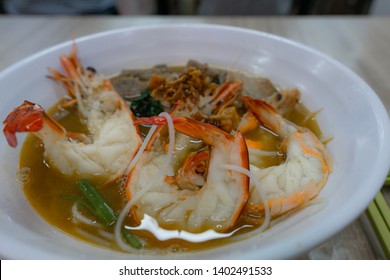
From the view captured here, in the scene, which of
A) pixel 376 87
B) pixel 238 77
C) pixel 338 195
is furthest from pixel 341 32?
pixel 338 195

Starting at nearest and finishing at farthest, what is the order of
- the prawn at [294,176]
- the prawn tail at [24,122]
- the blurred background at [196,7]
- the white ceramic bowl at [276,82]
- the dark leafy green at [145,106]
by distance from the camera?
the white ceramic bowl at [276,82], the prawn tail at [24,122], the prawn at [294,176], the dark leafy green at [145,106], the blurred background at [196,7]

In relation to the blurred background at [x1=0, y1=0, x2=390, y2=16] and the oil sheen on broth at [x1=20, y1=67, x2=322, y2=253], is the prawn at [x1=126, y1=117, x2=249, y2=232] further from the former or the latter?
the blurred background at [x1=0, y1=0, x2=390, y2=16]

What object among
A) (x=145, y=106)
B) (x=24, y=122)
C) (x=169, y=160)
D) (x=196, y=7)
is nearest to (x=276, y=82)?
(x=145, y=106)

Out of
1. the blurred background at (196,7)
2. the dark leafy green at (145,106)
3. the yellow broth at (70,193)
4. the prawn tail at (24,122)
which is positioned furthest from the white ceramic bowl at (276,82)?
the blurred background at (196,7)

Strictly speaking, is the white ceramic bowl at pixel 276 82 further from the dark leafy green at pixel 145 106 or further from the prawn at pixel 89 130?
the dark leafy green at pixel 145 106

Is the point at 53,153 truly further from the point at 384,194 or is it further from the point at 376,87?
the point at 376,87

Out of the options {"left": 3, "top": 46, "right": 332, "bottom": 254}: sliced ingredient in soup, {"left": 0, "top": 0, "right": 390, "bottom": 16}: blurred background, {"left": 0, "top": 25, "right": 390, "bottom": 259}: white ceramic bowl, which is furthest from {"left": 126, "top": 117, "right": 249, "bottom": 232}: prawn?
{"left": 0, "top": 0, "right": 390, "bottom": 16}: blurred background
